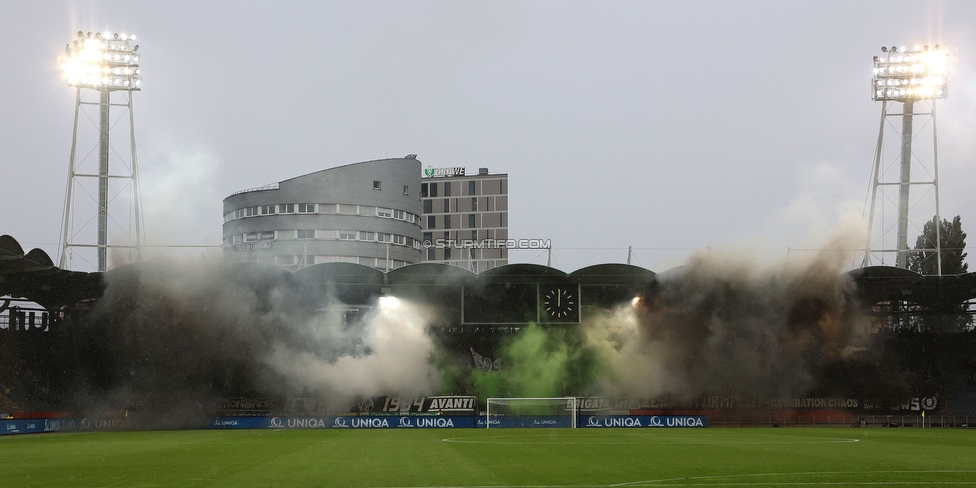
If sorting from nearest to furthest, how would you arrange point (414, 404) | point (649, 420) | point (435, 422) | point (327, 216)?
point (435, 422), point (649, 420), point (414, 404), point (327, 216)

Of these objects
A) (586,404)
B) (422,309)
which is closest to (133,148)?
(422,309)

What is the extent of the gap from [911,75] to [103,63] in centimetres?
5123

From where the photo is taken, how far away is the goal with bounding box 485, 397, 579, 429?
49656 mm

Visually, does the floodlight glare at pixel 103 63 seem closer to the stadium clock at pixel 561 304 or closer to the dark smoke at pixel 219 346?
the dark smoke at pixel 219 346

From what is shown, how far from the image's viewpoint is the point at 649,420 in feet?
162

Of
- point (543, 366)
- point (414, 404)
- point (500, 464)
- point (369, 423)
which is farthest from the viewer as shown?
point (543, 366)

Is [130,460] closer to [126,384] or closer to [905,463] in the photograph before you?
[905,463]

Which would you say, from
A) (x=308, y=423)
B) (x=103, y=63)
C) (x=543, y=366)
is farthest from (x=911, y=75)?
(x=103, y=63)

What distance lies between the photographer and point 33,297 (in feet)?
168

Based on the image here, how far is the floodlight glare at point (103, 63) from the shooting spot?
54.1 m

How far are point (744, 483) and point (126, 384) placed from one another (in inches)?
1654

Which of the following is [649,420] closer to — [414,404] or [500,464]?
[414,404]

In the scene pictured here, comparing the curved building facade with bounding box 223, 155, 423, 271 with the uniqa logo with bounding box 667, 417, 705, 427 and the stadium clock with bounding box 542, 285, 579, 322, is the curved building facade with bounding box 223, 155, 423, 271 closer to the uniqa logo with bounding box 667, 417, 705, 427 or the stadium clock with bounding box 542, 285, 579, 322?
the stadium clock with bounding box 542, 285, 579, 322

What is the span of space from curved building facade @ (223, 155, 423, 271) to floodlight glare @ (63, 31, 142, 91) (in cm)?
3494
